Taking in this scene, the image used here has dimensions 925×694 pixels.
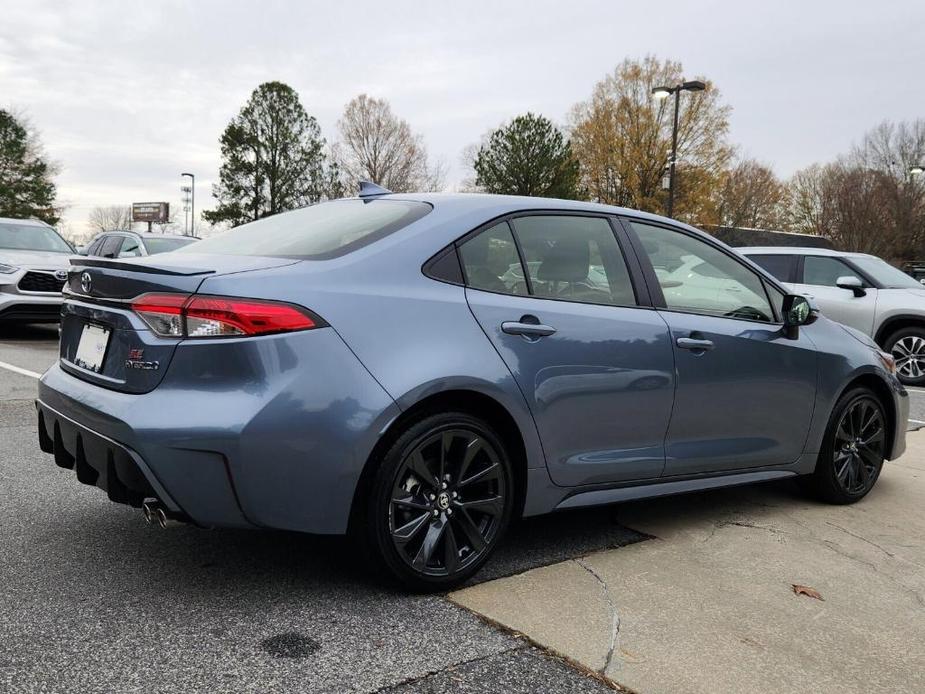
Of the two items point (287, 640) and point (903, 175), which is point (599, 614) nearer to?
point (287, 640)

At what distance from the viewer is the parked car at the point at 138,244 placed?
46.0 feet

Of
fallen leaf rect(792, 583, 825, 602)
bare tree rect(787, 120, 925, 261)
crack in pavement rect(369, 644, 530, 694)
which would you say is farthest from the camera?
bare tree rect(787, 120, 925, 261)

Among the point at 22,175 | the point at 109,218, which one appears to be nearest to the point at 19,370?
the point at 22,175

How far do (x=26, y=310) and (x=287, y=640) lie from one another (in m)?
9.95

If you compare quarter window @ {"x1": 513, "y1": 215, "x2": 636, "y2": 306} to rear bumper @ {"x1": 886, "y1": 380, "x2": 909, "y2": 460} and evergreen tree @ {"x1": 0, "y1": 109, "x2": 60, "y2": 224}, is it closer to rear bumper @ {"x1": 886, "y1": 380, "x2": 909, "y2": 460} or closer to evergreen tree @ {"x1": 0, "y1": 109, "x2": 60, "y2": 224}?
rear bumper @ {"x1": 886, "y1": 380, "x2": 909, "y2": 460}

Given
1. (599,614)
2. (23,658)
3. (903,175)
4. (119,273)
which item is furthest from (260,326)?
(903,175)

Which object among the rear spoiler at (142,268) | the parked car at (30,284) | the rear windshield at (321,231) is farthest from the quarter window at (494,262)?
the parked car at (30,284)

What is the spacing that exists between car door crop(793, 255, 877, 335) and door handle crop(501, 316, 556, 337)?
8.63 meters

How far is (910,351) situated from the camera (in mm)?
10789

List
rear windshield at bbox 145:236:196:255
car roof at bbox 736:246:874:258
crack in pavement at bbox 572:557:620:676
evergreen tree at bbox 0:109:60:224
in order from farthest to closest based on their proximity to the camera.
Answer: evergreen tree at bbox 0:109:60:224
rear windshield at bbox 145:236:196:255
car roof at bbox 736:246:874:258
crack in pavement at bbox 572:557:620:676

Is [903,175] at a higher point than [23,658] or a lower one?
higher

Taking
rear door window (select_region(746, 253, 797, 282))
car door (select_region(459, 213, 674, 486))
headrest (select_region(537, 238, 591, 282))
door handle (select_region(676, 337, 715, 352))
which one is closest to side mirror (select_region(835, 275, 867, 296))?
rear door window (select_region(746, 253, 797, 282))

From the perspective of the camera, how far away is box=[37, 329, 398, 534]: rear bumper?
8.89 feet

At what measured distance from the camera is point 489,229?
135 inches
